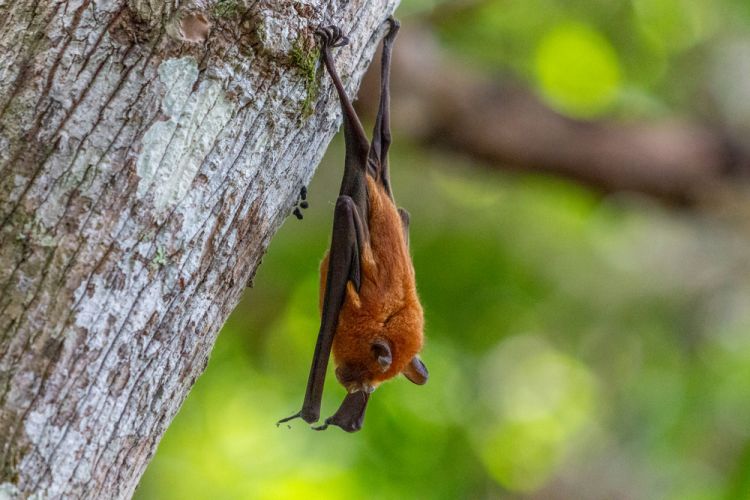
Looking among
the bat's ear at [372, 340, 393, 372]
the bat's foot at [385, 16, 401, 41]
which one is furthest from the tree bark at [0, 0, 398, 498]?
the bat's ear at [372, 340, 393, 372]

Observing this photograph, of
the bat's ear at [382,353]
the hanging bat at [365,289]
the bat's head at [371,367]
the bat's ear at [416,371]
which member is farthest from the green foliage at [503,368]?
the bat's ear at [382,353]

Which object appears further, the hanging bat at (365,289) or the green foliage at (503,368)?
the green foliage at (503,368)

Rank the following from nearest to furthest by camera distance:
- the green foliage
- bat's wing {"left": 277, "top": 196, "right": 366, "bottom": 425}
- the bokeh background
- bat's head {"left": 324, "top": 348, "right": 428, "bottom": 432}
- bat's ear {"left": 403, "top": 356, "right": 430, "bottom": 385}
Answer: bat's wing {"left": 277, "top": 196, "right": 366, "bottom": 425}, bat's head {"left": 324, "top": 348, "right": 428, "bottom": 432}, bat's ear {"left": 403, "top": 356, "right": 430, "bottom": 385}, the green foliage, the bokeh background

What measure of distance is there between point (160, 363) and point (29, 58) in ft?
3.88

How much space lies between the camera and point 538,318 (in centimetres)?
1187

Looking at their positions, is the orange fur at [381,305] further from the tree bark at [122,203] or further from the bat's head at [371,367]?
the tree bark at [122,203]

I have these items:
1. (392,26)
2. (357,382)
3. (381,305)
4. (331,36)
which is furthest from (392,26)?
(357,382)

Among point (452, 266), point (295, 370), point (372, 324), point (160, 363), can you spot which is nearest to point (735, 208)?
point (452, 266)

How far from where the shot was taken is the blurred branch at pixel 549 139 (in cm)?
949

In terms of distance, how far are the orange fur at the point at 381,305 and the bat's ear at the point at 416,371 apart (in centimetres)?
23

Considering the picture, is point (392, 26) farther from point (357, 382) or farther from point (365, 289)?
point (357, 382)

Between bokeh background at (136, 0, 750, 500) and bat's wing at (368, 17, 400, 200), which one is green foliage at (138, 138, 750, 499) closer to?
bokeh background at (136, 0, 750, 500)

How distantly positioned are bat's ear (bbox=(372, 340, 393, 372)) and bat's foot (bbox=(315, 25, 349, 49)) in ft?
6.66

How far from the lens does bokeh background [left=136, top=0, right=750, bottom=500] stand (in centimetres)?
970
